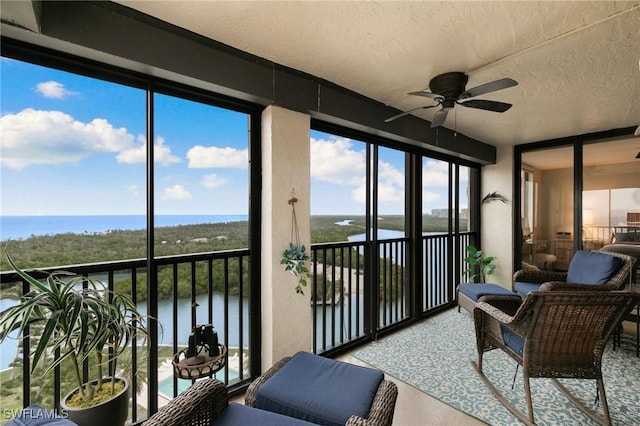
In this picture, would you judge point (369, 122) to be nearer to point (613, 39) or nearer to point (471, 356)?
point (613, 39)

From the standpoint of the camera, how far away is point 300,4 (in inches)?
60.5

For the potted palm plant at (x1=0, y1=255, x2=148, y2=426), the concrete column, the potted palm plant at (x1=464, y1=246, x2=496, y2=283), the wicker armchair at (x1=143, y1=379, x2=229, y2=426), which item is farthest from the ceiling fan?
the potted palm plant at (x1=464, y1=246, x2=496, y2=283)

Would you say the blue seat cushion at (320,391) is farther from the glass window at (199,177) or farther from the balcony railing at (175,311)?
the glass window at (199,177)

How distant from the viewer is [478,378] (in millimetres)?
2391

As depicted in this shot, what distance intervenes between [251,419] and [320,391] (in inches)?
14.4

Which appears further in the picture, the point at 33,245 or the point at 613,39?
the point at 613,39

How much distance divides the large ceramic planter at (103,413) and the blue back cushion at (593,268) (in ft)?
13.3

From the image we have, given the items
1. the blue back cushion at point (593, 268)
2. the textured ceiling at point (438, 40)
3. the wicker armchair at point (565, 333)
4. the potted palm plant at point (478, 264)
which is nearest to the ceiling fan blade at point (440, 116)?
the textured ceiling at point (438, 40)

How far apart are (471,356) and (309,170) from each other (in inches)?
92.4

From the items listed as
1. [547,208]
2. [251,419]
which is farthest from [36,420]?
[547,208]

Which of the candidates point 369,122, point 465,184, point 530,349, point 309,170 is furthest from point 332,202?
point 465,184

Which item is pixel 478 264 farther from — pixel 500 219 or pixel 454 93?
pixel 454 93

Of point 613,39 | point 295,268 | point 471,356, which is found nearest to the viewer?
point 613,39

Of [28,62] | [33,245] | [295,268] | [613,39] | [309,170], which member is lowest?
[295,268]
